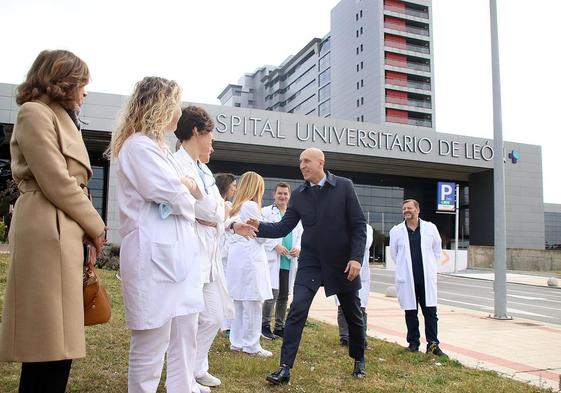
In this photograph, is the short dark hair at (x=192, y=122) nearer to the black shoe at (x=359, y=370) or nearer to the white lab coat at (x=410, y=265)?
the black shoe at (x=359, y=370)

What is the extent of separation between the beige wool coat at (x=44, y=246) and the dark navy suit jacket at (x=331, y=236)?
268cm

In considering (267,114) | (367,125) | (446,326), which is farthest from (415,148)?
(446,326)

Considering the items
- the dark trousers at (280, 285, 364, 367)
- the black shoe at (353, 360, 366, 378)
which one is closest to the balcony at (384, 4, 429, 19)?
the dark trousers at (280, 285, 364, 367)

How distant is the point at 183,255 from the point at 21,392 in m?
1.02

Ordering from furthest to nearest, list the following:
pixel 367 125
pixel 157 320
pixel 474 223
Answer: pixel 474 223
pixel 367 125
pixel 157 320

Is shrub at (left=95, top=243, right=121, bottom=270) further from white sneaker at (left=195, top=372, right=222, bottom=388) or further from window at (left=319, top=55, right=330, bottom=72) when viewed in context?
window at (left=319, top=55, right=330, bottom=72)

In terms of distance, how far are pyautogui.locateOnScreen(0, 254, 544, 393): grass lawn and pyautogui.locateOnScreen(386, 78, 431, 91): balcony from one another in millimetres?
70983

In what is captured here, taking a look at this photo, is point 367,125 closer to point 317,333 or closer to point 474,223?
point 474,223

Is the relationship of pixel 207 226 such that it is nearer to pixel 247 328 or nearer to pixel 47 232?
pixel 47 232

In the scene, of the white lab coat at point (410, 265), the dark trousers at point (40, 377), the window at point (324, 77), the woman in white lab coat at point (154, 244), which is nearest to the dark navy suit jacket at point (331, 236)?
the white lab coat at point (410, 265)

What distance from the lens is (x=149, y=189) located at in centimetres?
297

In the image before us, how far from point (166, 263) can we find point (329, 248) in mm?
2306

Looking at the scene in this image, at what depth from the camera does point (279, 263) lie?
7.43 metres

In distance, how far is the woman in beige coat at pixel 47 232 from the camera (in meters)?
2.41
